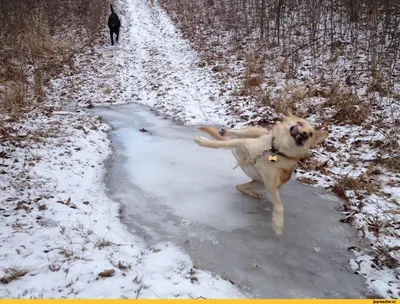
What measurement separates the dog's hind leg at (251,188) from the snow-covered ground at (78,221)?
104 centimetres

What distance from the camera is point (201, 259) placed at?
308 cm

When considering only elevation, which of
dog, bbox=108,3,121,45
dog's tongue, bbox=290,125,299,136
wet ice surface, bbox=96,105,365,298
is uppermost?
dog, bbox=108,3,121,45

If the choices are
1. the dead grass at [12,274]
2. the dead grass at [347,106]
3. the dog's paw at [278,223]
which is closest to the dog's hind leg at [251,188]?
the dog's paw at [278,223]

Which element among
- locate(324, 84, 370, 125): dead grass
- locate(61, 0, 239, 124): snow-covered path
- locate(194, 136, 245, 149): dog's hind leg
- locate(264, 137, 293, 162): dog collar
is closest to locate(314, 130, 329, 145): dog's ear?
locate(264, 137, 293, 162): dog collar

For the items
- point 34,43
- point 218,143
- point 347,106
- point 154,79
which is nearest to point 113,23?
point 34,43

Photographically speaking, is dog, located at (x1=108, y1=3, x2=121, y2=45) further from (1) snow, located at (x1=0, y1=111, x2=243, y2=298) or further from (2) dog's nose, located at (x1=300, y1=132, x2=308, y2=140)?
(2) dog's nose, located at (x1=300, y1=132, x2=308, y2=140)

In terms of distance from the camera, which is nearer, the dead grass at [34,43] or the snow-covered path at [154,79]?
the dead grass at [34,43]

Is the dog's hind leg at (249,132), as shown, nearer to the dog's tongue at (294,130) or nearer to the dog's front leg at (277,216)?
the dog's tongue at (294,130)

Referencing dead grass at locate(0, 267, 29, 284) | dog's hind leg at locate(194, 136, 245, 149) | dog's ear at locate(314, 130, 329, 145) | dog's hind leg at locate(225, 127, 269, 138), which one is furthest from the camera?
dog's hind leg at locate(225, 127, 269, 138)

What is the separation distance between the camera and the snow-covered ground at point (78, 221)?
2486 mm

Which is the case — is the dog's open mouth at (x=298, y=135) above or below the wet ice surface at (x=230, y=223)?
above

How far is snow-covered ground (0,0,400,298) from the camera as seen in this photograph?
2486 mm

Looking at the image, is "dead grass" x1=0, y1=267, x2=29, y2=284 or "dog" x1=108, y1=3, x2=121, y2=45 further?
"dog" x1=108, y1=3, x2=121, y2=45

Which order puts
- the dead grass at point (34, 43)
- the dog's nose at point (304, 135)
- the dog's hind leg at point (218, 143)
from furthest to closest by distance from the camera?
the dead grass at point (34, 43) → the dog's hind leg at point (218, 143) → the dog's nose at point (304, 135)
